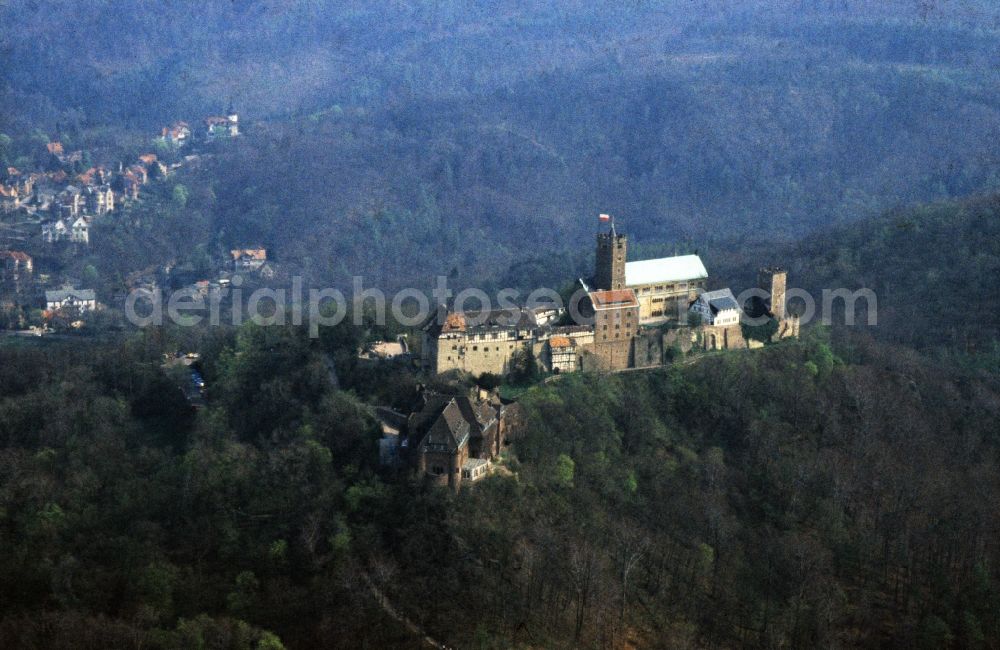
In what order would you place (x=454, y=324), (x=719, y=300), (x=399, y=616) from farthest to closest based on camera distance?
(x=719, y=300) < (x=454, y=324) < (x=399, y=616)

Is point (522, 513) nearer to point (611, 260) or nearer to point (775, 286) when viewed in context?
point (611, 260)

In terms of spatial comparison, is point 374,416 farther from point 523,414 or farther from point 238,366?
point 238,366

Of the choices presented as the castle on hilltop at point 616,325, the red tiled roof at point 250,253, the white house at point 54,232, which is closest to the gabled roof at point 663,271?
the castle on hilltop at point 616,325

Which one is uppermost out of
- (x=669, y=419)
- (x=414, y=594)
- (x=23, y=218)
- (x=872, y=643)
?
(x=23, y=218)

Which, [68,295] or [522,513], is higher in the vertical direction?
[68,295]

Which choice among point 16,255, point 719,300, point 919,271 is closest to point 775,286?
point 719,300

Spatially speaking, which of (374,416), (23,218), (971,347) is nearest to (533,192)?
(23,218)
